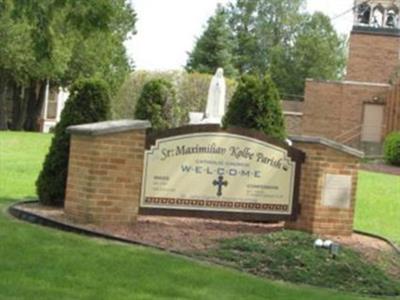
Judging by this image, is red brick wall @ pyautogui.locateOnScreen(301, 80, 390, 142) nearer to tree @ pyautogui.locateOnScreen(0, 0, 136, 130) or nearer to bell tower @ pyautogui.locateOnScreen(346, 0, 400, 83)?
bell tower @ pyautogui.locateOnScreen(346, 0, 400, 83)

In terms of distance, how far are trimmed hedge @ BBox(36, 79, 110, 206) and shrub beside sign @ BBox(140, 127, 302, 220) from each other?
1.73 m

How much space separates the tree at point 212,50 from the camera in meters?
61.5

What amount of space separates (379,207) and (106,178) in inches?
340

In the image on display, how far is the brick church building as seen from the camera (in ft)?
138

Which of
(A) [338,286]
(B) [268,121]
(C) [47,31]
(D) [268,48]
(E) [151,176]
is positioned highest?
(D) [268,48]

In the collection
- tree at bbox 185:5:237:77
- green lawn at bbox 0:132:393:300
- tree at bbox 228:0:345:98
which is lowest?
green lawn at bbox 0:132:393:300

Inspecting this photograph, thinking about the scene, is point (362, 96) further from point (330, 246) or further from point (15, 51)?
point (330, 246)

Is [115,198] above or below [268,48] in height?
below

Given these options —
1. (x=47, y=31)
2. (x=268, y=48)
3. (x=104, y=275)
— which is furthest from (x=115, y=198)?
(x=268, y=48)

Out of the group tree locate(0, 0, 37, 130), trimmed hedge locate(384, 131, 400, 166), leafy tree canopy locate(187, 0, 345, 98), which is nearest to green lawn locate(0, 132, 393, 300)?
trimmed hedge locate(384, 131, 400, 166)

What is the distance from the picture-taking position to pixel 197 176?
37.1 feet

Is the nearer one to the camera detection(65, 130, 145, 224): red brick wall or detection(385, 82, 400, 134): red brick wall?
detection(65, 130, 145, 224): red brick wall

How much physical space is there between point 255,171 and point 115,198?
198cm

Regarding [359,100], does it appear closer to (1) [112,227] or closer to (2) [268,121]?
(2) [268,121]
